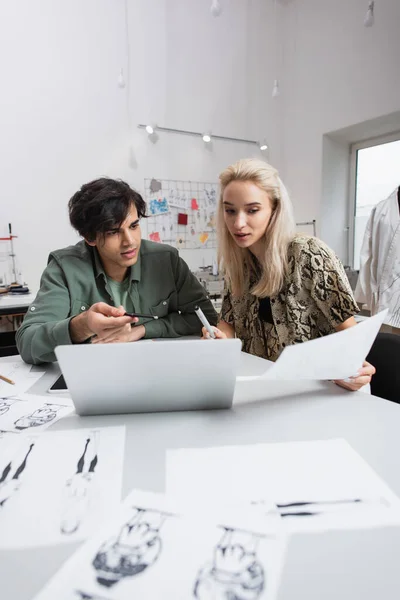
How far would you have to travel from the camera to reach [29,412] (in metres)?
0.78

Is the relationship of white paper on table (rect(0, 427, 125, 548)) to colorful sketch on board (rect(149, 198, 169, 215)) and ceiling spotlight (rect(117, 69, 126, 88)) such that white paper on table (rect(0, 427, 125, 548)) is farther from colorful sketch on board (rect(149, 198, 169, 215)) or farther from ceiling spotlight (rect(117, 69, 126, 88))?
ceiling spotlight (rect(117, 69, 126, 88))

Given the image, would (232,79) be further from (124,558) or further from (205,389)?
(124,558)

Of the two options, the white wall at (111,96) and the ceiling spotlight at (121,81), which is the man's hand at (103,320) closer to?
the white wall at (111,96)

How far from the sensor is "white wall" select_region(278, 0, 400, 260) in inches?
111

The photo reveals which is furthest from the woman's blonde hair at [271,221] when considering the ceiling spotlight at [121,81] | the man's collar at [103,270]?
the ceiling spotlight at [121,81]

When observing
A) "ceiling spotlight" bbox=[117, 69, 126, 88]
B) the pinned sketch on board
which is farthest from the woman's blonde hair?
"ceiling spotlight" bbox=[117, 69, 126, 88]

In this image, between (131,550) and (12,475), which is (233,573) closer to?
(131,550)

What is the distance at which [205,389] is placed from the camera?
0.72 metres

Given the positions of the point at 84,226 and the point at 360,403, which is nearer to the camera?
the point at 360,403

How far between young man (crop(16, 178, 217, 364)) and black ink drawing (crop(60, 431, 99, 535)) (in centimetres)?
48

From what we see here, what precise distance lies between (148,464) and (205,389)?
0.19 meters

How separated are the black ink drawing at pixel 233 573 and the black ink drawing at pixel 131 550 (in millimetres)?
58

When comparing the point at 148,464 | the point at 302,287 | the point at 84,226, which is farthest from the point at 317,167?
the point at 148,464

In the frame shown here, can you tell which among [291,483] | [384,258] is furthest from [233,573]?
[384,258]
